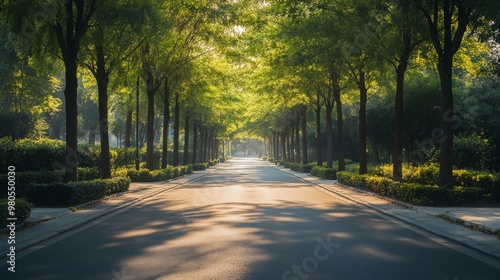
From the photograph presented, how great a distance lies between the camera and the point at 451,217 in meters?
13.0

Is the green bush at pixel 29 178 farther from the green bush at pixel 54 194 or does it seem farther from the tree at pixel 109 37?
the tree at pixel 109 37

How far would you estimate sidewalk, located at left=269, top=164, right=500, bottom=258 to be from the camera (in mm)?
9555

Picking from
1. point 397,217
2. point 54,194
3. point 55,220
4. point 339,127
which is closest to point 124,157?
point 339,127

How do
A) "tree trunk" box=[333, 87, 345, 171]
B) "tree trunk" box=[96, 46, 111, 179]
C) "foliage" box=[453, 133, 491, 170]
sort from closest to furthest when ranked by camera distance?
"tree trunk" box=[96, 46, 111, 179], "foliage" box=[453, 133, 491, 170], "tree trunk" box=[333, 87, 345, 171]

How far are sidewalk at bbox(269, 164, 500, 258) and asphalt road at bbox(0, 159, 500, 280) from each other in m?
0.35

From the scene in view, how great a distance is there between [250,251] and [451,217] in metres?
7.02

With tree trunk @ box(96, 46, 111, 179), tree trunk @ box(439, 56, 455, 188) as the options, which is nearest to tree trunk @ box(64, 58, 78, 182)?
tree trunk @ box(96, 46, 111, 179)

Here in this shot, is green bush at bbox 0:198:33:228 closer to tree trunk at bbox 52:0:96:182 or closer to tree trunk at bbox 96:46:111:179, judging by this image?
tree trunk at bbox 52:0:96:182

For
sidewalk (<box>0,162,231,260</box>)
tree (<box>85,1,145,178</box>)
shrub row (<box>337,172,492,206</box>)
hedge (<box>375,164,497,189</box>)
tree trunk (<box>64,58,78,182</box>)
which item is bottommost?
sidewalk (<box>0,162,231,260</box>)

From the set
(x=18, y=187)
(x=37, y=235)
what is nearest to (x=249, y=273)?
(x=37, y=235)

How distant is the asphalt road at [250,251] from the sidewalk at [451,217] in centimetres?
35

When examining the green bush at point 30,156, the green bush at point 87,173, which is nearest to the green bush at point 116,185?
the green bush at point 87,173

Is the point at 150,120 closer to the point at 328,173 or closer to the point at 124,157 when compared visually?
the point at 124,157

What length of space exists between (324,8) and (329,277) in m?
16.0
